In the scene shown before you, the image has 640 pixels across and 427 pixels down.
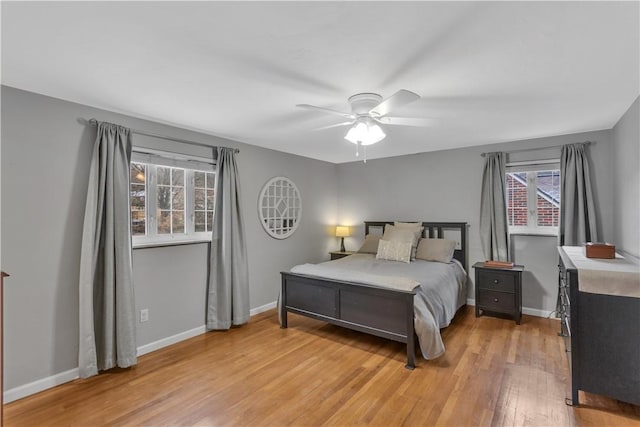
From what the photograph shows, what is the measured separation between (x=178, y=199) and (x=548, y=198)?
453cm

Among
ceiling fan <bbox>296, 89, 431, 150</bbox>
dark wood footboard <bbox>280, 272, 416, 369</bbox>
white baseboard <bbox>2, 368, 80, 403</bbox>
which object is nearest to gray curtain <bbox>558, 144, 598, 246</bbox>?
dark wood footboard <bbox>280, 272, 416, 369</bbox>

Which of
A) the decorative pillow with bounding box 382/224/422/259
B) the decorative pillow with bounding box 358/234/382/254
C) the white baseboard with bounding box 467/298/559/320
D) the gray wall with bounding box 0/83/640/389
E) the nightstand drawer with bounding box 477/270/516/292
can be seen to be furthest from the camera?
the decorative pillow with bounding box 358/234/382/254

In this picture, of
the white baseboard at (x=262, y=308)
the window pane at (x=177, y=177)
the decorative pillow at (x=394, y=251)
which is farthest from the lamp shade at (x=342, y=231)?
the window pane at (x=177, y=177)

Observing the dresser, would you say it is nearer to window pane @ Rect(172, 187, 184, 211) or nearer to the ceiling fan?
the ceiling fan

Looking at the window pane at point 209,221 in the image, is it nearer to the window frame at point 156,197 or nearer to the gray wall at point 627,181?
the window frame at point 156,197

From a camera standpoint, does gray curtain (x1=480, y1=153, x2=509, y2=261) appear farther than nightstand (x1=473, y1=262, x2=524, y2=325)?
Yes

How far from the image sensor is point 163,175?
3.36 metres

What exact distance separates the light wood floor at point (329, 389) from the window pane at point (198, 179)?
1.76 m

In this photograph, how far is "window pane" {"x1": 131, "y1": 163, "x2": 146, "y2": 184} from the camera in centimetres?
312

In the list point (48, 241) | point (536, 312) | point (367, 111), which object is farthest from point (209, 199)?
point (536, 312)

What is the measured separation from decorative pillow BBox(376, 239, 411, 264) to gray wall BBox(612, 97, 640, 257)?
7.10ft

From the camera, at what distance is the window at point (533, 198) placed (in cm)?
395

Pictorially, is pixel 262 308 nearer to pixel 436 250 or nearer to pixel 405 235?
pixel 405 235

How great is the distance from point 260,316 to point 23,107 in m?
3.19
